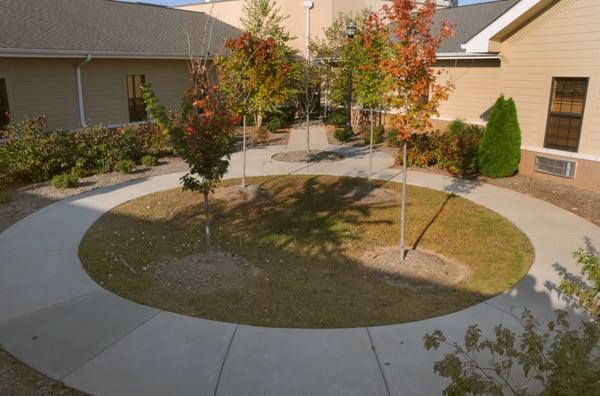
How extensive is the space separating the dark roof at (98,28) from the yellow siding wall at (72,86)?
632 millimetres

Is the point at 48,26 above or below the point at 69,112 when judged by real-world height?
above

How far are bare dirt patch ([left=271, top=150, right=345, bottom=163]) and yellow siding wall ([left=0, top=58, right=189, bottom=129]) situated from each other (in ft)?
19.2

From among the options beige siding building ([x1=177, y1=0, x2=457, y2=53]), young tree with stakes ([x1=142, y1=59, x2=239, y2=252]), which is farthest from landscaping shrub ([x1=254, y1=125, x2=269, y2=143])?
young tree with stakes ([x1=142, y1=59, x2=239, y2=252])

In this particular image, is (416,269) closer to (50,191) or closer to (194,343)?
(194,343)

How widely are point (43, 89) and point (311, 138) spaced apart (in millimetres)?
9632

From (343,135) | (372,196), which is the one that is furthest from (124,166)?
(343,135)

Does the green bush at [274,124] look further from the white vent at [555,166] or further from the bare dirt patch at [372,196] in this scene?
the white vent at [555,166]

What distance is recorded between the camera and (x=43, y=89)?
14883mm

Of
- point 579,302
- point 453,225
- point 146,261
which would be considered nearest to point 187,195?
point 146,261

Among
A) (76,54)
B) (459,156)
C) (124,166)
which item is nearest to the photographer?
(124,166)

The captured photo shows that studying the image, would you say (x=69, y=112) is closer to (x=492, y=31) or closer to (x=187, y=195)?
(x=187, y=195)

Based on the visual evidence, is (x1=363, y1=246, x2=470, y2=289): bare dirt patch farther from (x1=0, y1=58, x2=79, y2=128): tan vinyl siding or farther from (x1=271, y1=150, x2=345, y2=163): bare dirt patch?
(x1=0, y1=58, x2=79, y2=128): tan vinyl siding

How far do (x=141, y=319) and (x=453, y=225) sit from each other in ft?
20.3

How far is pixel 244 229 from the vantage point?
30.7 feet
